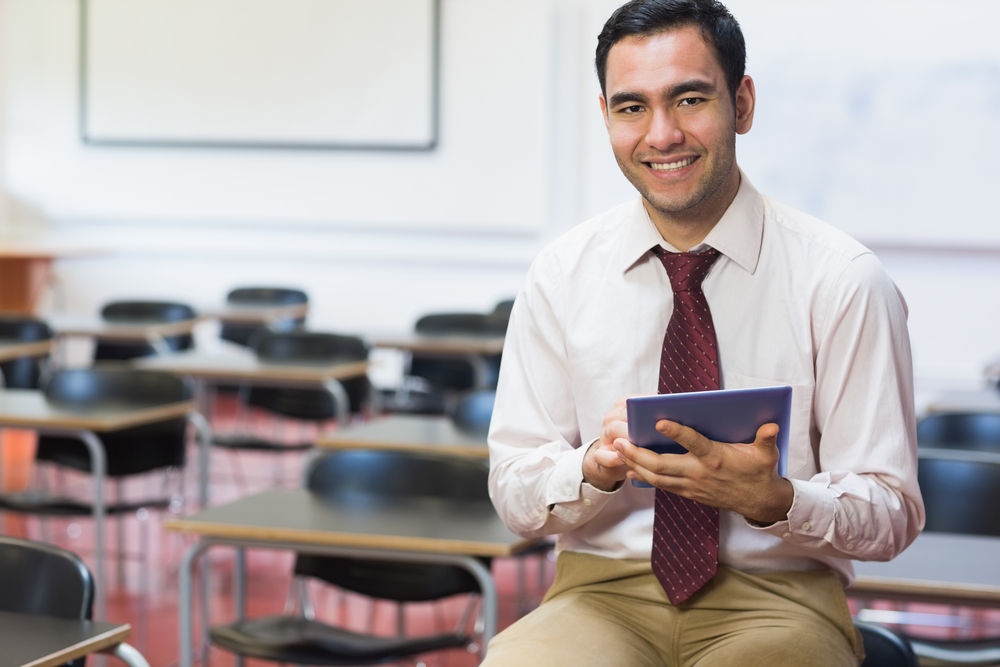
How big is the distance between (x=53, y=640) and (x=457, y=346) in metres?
3.41

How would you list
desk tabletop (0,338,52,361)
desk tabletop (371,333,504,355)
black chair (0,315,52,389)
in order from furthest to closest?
black chair (0,315,52,389) < desk tabletop (371,333,504,355) < desk tabletop (0,338,52,361)

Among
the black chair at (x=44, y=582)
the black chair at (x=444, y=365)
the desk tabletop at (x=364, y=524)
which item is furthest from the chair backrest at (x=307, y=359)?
the black chair at (x=44, y=582)

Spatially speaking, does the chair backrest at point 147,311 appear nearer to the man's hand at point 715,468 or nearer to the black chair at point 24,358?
the black chair at point 24,358

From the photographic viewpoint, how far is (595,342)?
168cm

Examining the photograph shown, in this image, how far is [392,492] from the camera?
256cm

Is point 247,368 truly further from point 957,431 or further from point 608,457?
point 608,457

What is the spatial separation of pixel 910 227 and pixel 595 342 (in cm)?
563

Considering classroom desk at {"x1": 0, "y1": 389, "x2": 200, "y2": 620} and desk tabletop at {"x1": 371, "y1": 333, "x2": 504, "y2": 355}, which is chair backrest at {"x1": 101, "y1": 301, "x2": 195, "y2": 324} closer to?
desk tabletop at {"x1": 371, "y1": 333, "x2": 504, "y2": 355}

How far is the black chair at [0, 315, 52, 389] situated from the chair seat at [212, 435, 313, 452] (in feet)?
3.40

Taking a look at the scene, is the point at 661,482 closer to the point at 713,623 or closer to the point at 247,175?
the point at 713,623

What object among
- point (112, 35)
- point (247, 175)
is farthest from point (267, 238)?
point (112, 35)

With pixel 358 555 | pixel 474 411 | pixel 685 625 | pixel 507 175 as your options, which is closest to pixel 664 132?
pixel 685 625

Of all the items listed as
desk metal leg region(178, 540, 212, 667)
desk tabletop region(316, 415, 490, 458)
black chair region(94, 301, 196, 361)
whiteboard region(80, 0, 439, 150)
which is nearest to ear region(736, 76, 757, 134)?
desk metal leg region(178, 540, 212, 667)

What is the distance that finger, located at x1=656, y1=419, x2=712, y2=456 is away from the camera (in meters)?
1.34
